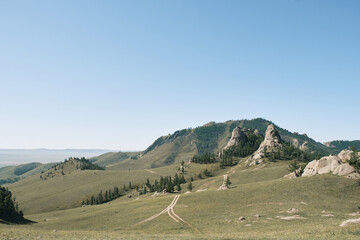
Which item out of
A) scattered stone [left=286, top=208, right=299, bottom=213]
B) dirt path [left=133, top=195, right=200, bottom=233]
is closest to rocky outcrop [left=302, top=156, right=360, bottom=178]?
scattered stone [left=286, top=208, right=299, bottom=213]

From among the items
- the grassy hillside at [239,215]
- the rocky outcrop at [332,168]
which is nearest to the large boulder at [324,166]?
the rocky outcrop at [332,168]

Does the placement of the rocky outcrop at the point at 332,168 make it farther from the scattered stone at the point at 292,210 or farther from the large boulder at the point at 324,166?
the scattered stone at the point at 292,210

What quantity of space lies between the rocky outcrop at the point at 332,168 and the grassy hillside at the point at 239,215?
3672 mm

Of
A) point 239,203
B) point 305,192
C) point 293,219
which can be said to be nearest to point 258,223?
point 293,219

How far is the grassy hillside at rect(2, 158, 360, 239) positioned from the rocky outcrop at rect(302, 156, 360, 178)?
3672 mm

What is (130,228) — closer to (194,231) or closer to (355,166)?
(194,231)

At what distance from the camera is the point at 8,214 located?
88062 mm

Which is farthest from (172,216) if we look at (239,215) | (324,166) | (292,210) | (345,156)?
(345,156)

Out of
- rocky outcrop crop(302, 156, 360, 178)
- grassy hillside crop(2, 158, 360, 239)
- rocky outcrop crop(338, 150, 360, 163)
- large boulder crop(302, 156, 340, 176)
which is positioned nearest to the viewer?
grassy hillside crop(2, 158, 360, 239)

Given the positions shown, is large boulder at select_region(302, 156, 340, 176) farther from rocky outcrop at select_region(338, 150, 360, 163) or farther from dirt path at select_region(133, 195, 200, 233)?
dirt path at select_region(133, 195, 200, 233)

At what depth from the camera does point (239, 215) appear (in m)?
59.4

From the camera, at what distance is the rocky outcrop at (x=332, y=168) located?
79.9 m

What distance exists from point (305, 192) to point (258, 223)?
32.6 metres

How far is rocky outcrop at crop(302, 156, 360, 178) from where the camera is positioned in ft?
262
